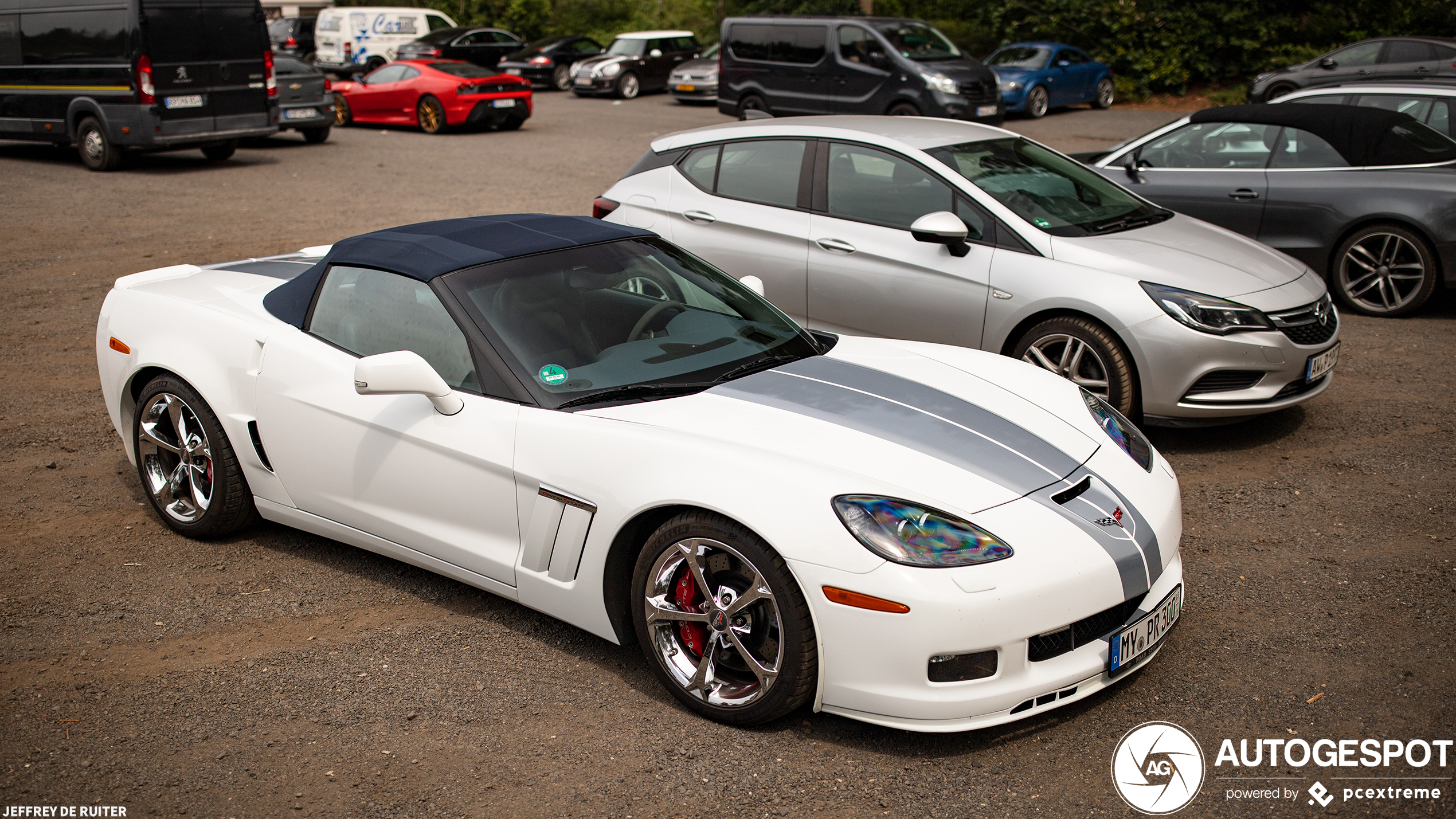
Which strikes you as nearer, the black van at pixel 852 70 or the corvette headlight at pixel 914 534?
the corvette headlight at pixel 914 534

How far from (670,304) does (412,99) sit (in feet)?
57.7

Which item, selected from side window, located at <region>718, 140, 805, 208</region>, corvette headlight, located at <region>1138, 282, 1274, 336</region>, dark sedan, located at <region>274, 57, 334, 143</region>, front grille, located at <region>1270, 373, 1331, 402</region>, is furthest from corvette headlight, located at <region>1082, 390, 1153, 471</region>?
dark sedan, located at <region>274, 57, 334, 143</region>

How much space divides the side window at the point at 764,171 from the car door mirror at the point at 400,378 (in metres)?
3.44

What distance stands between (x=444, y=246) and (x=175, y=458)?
1.69 m

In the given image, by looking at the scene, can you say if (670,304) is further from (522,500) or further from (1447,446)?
A: (1447,446)

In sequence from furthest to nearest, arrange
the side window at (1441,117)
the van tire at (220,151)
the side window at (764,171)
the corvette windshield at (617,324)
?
1. the van tire at (220,151)
2. the side window at (1441,117)
3. the side window at (764,171)
4. the corvette windshield at (617,324)

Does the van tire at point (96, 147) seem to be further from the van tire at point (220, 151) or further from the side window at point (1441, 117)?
the side window at point (1441, 117)

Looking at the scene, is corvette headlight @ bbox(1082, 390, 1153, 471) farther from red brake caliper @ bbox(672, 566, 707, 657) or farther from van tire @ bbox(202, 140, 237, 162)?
van tire @ bbox(202, 140, 237, 162)

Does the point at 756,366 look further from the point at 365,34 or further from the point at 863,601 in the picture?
the point at 365,34

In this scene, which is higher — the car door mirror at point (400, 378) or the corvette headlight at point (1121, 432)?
the car door mirror at point (400, 378)

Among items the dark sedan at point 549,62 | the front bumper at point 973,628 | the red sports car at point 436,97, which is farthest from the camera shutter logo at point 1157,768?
the dark sedan at point 549,62

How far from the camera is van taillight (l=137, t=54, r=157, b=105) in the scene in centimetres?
1399

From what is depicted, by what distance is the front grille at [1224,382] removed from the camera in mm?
5523

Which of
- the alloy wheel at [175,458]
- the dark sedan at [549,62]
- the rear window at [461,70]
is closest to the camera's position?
the alloy wheel at [175,458]
